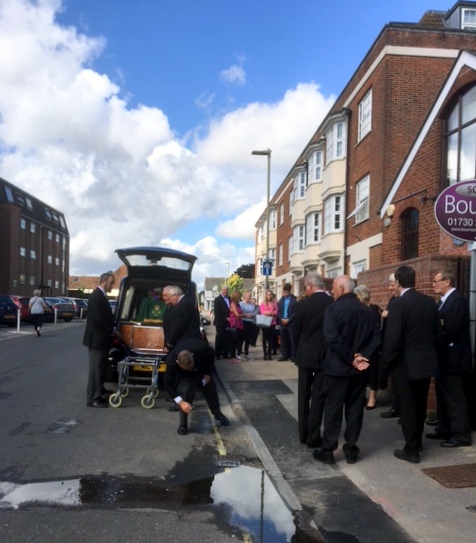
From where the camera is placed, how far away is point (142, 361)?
8.72m

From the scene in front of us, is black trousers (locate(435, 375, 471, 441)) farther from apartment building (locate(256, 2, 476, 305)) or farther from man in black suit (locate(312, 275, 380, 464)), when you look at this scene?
apartment building (locate(256, 2, 476, 305))

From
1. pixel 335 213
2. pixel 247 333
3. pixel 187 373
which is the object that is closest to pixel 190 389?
pixel 187 373

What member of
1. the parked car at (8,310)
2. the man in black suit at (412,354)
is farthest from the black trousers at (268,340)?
the parked car at (8,310)

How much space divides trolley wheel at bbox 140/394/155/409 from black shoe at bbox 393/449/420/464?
3914 millimetres

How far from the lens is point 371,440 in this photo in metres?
6.55

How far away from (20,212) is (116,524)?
60.7 metres

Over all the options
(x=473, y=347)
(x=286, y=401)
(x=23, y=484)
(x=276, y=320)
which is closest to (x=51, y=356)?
(x=276, y=320)

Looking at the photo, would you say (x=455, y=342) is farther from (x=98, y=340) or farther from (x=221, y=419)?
(x=98, y=340)

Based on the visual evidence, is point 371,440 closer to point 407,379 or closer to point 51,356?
point 407,379

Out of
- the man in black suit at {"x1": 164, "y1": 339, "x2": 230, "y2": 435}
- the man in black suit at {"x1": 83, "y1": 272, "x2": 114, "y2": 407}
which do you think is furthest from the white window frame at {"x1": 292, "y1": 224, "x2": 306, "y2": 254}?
the man in black suit at {"x1": 164, "y1": 339, "x2": 230, "y2": 435}

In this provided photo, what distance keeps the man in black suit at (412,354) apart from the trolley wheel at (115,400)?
4330 millimetres

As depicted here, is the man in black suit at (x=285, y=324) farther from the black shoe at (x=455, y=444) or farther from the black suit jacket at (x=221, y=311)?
the black shoe at (x=455, y=444)

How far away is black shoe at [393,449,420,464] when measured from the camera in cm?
568

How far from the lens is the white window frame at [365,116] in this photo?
2064 centimetres
